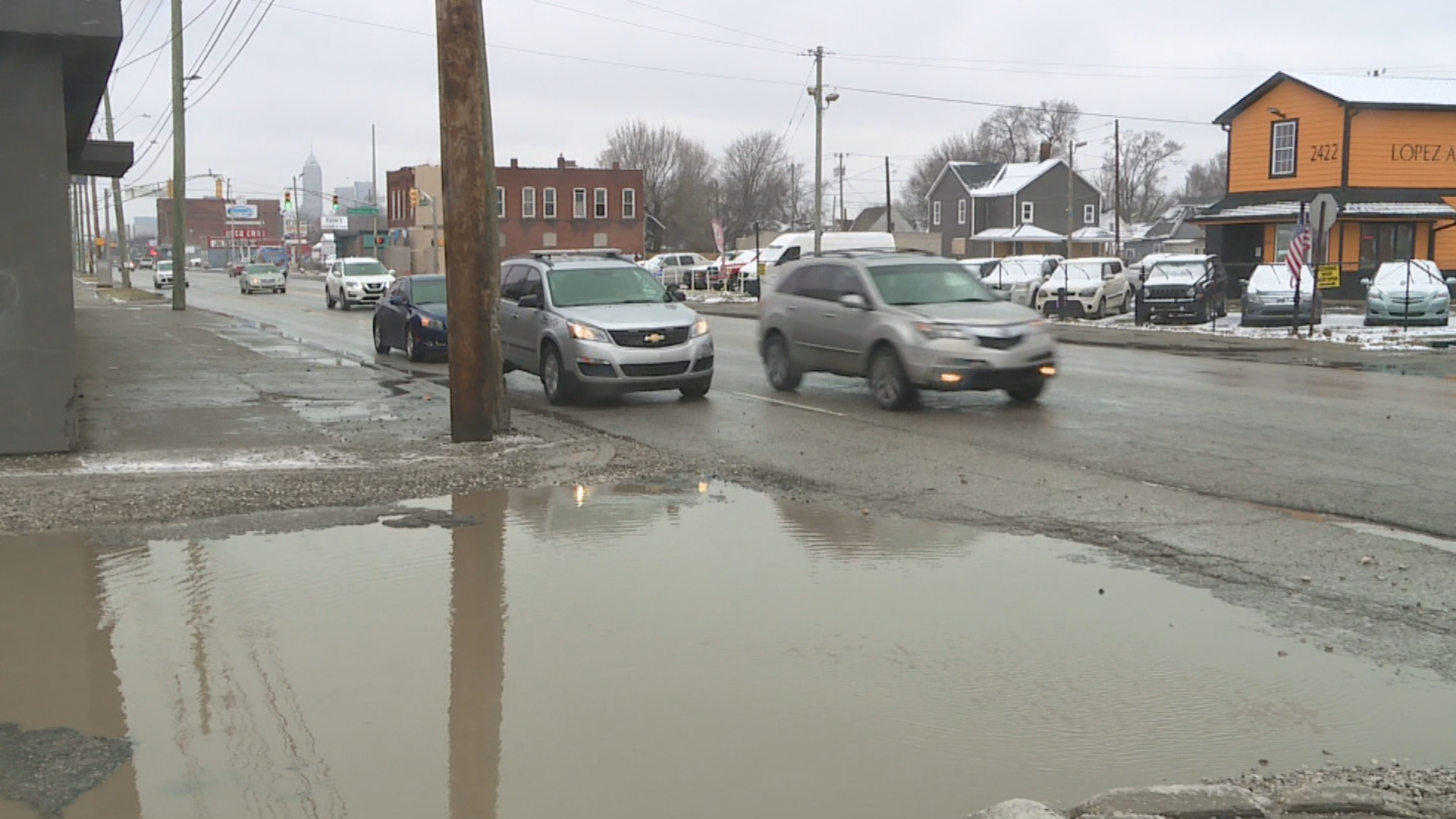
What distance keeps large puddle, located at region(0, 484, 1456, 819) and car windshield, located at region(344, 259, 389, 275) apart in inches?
1389

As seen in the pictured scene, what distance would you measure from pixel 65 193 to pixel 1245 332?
2580cm

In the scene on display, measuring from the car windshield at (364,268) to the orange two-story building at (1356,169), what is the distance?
86.5 ft

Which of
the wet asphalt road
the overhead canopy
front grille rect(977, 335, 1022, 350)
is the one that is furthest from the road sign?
the overhead canopy

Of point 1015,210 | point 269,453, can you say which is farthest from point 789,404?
point 1015,210

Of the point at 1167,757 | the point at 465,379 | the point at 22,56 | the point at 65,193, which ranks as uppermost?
the point at 22,56

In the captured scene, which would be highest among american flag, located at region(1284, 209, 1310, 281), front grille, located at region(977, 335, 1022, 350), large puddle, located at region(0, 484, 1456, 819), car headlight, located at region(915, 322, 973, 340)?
american flag, located at region(1284, 209, 1310, 281)

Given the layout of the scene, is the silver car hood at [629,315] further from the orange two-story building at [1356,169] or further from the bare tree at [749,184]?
the bare tree at [749,184]

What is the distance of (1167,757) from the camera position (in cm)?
475

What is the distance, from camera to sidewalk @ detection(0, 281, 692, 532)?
30.0 ft

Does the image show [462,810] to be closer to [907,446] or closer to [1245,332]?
[907,446]

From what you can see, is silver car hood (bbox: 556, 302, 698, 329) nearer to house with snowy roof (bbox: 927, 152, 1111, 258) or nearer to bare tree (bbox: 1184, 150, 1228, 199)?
house with snowy roof (bbox: 927, 152, 1111, 258)

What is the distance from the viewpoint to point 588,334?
15.0 meters

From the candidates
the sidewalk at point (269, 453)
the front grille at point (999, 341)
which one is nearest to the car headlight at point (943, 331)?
the front grille at point (999, 341)

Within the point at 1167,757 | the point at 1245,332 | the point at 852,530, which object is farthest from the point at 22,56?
the point at 1245,332
